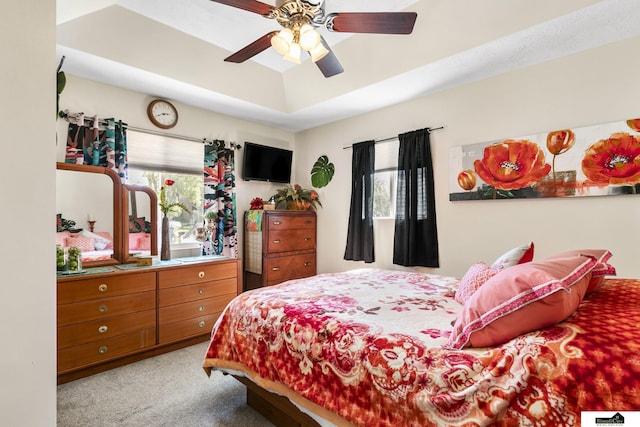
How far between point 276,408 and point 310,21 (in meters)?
2.28

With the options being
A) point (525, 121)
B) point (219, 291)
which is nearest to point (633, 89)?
point (525, 121)

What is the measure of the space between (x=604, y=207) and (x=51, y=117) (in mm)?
3341

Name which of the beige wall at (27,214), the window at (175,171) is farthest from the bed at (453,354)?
the window at (175,171)

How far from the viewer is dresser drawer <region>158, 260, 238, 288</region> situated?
284 cm

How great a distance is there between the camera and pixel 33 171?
3.18 feet

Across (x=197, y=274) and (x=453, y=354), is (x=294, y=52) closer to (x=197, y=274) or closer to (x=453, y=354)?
(x=453, y=354)

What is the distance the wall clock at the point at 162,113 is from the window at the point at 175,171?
150mm

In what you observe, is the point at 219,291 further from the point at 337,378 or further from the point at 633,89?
the point at 633,89

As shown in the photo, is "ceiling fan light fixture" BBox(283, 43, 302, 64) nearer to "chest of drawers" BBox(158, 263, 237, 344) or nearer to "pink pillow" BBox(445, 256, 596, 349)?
"pink pillow" BBox(445, 256, 596, 349)

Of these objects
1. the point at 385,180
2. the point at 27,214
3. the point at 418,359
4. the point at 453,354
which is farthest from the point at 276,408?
the point at 385,180

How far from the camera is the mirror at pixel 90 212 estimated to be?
2.69 meters

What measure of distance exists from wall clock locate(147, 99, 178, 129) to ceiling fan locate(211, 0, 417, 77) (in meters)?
2.02

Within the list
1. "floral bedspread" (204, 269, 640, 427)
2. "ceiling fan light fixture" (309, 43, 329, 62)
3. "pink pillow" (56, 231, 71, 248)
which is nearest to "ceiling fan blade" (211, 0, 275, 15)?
"ceiling fan light fixture" (309, 43, 329, 62)

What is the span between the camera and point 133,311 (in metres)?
2.63
